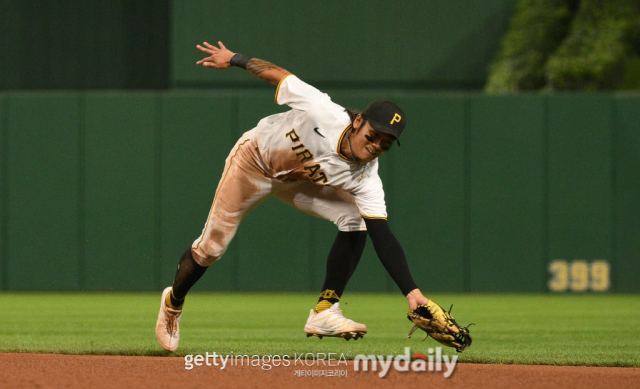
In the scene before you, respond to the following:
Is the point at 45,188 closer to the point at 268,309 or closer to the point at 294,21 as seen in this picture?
the point at 268,309

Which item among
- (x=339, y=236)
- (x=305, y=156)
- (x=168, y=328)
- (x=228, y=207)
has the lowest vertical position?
(x=168, y=328)

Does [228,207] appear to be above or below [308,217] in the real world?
above

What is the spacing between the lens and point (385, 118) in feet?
13.6

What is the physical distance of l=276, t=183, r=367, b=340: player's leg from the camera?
4797 mm

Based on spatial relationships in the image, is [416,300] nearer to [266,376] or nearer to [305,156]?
[266,376]

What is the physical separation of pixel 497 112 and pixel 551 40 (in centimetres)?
239

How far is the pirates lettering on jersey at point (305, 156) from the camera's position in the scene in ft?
14.6

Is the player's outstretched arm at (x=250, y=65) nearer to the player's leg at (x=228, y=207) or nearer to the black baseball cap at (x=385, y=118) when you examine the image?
the player's leg at (x=228, y=207)

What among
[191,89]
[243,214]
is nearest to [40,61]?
[191,89]

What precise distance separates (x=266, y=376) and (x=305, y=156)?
1223 millimetres

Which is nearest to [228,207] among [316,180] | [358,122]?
[316,180]

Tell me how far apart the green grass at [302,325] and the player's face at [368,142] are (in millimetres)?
1430

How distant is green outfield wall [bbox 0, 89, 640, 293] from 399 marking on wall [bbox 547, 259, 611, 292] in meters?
0.01
